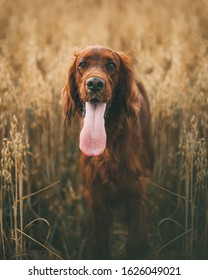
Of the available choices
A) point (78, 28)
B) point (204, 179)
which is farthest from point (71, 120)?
point (78, 28)

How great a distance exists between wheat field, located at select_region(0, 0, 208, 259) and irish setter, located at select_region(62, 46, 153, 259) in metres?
0.24

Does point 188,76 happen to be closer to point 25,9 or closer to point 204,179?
point 204,179

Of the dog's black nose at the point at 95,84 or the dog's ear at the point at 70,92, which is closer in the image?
the dog's black nose at the point at 95,84

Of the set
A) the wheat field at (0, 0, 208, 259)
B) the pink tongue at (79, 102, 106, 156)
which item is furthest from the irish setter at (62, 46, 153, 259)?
the wheat field at (0, 0, 208, 259)

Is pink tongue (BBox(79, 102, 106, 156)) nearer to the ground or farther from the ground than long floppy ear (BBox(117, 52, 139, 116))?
nearer to the ground

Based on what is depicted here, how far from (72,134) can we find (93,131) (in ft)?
3.26

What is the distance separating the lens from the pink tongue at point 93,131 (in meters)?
3.27

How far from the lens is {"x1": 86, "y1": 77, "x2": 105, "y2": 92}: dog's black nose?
122 inches

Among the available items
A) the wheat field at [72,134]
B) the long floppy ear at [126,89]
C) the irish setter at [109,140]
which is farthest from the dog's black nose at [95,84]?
the wheat field at [72,134]

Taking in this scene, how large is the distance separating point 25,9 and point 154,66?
1354 millimetres

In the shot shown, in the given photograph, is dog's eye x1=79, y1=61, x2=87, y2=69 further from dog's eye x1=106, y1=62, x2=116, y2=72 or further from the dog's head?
dog's eye x1=106, y1=62, x2=116, y2=72

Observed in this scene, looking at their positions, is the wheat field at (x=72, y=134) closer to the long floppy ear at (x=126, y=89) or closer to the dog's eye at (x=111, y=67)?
the long floppy ear at (x=126, y=89)

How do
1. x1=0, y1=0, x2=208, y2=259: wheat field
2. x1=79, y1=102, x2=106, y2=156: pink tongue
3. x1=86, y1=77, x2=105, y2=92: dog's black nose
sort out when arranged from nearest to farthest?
x1=86, y1=77, x2=105, y2=92: dog's black nose
x1=79, y1=102, x2=106, y2=156: pink tongue
x1=0, y1=0, x2=208, y2=259: wheat field

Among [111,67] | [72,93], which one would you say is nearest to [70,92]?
[72,93]
